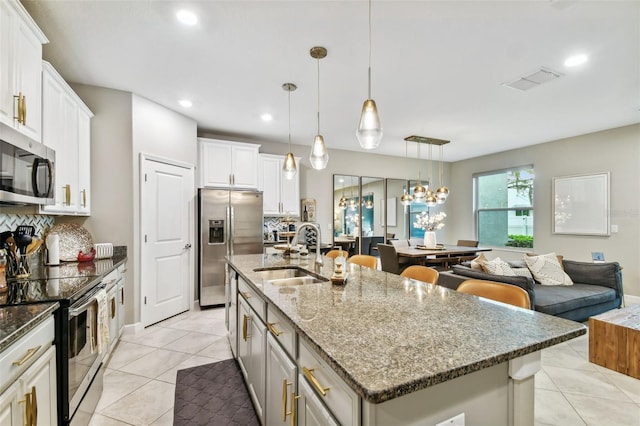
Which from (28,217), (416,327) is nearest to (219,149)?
(28,217)

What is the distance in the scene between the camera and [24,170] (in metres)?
1.87

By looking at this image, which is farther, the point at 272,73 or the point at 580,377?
the point at 272,73

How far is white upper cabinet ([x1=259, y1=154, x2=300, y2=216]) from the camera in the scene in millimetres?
5250

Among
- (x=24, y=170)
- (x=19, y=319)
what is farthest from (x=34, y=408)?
(x=24, y=170)

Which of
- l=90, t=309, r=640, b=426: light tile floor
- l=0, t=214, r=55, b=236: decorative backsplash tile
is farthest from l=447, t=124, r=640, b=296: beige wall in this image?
l=0, t=214, r=55, b=236: decorative backsplash tile

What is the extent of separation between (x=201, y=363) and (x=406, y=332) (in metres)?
2.37

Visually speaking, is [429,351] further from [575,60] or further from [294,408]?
[575,60]

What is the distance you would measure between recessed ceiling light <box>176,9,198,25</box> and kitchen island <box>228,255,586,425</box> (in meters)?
2.10

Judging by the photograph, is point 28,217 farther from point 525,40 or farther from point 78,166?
point 525,40

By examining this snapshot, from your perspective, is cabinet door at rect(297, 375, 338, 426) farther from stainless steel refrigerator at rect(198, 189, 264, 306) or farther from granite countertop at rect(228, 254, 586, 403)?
stainless steel refrigerator at rect(198, 189, 264, 306)

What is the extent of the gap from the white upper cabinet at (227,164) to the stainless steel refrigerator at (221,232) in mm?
367

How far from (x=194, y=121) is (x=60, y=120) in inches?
78.5

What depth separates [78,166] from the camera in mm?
2908

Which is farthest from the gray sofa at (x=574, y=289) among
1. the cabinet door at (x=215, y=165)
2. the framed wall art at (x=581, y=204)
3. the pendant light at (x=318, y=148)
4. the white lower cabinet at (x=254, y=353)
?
the cabinet door at (x=215, y=165)
